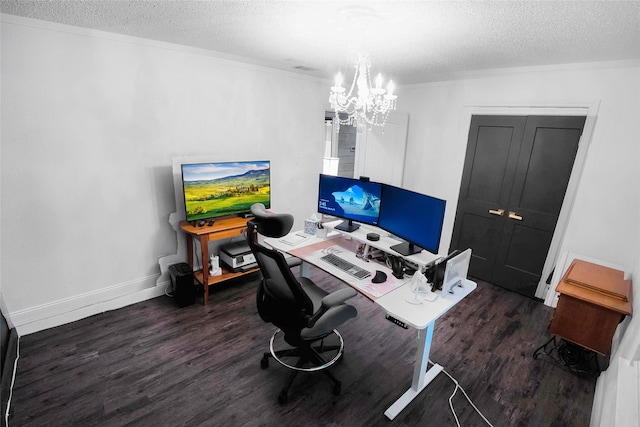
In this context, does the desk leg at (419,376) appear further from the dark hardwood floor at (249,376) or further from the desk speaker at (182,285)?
the desk speaker at (182,285)

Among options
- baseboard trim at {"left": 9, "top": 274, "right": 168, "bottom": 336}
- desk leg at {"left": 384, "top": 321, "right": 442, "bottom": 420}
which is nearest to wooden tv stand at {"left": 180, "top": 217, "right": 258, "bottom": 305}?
baseboard trim at {"left": 9, "top": 274, "right": 168, "bottom": 336}

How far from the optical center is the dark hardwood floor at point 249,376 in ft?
6.34

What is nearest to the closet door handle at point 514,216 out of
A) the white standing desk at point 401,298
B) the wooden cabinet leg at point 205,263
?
the white standing desk at point 401,298

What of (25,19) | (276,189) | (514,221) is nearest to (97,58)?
(25,19)

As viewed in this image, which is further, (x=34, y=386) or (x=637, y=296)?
(x=637, y=296)

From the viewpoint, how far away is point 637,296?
7.13ft

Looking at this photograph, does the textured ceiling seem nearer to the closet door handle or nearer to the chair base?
the closet door handle

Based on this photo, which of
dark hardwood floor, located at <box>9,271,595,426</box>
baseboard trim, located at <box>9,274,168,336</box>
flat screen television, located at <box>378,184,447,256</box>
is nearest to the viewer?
dark hardwood floor, located at <box>9,271,595,426</box>

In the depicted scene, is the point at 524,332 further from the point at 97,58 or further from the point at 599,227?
the point at 97,58

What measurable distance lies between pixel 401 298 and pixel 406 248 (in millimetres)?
490

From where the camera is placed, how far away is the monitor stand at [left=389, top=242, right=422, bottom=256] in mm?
2262

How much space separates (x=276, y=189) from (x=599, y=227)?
11.1 ft

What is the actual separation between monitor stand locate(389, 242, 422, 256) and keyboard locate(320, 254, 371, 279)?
0.94 feet

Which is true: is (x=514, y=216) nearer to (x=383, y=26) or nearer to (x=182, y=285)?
(x=383, y=26)
